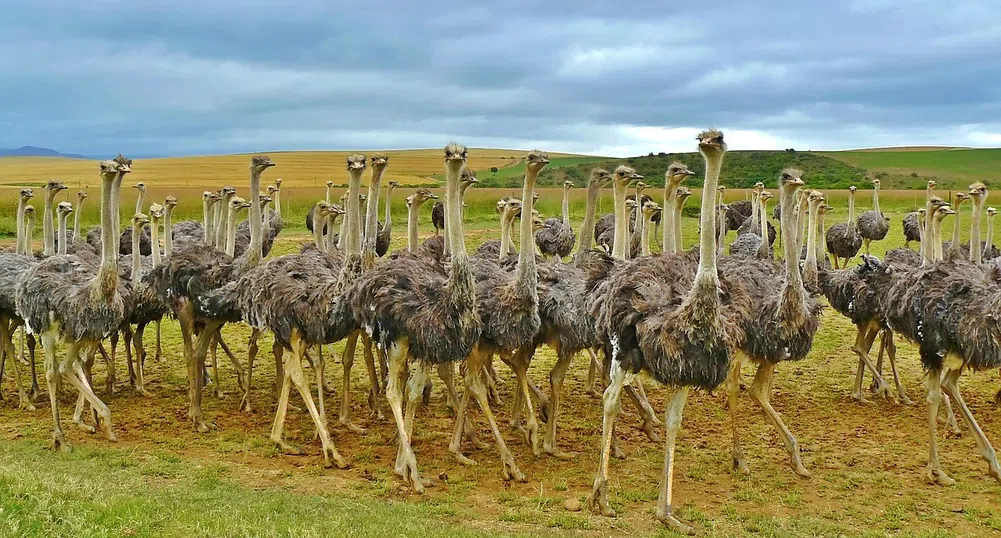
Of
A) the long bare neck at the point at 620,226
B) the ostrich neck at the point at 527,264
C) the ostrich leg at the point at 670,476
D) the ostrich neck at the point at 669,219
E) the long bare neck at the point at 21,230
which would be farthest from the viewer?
the long bare neck at the point at 21,230

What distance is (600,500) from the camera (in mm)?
6637

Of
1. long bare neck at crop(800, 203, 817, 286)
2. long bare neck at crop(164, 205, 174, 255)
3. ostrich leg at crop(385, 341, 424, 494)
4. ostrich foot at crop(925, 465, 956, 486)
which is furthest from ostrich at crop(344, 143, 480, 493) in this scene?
long bare neck at crop(800, 203, 817, 286)

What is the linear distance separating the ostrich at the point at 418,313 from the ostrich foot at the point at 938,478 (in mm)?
3714

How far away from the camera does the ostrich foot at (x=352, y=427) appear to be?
28.9 feet

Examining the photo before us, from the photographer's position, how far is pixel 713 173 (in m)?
6.38

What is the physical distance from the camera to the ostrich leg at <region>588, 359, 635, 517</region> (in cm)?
660

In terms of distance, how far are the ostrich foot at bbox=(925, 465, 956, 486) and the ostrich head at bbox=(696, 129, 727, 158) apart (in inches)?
130

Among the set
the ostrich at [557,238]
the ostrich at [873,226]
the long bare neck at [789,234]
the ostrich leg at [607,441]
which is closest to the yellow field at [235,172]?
the ostrich at [873,226]

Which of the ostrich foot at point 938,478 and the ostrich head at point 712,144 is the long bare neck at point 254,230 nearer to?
the ostrich head at point 712,144

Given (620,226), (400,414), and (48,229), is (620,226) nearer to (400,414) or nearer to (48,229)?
(400,414)

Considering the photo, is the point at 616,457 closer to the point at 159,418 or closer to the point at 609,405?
the point at 609,405

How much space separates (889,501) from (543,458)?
2.88 metres

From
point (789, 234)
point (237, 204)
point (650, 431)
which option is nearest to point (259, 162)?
point (237, 204)

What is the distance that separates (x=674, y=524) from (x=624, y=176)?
364 centimetres
